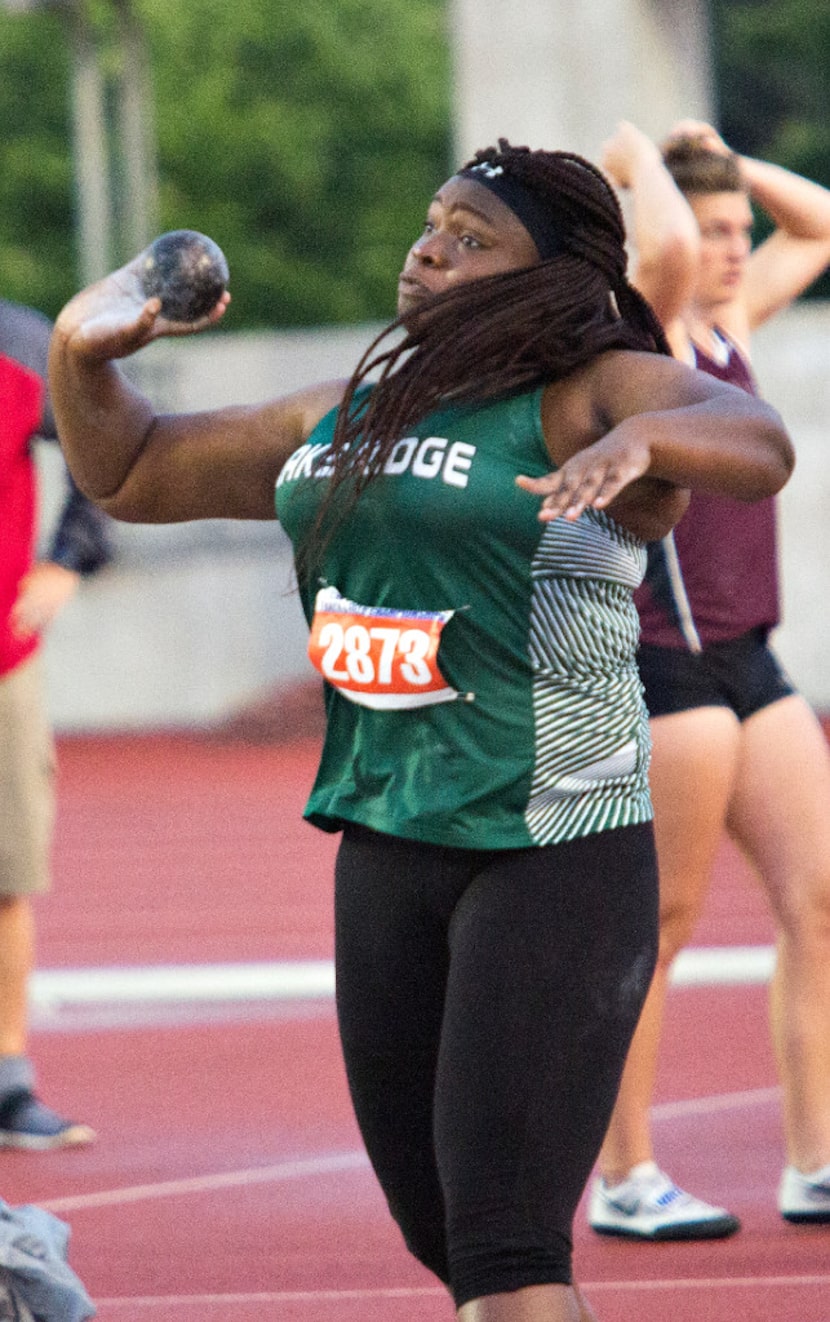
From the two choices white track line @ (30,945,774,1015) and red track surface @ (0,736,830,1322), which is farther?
white track line @ (30,945,774,1015)

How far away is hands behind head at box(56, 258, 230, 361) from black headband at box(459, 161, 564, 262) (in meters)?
0.44

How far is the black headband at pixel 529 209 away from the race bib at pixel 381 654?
0.58m

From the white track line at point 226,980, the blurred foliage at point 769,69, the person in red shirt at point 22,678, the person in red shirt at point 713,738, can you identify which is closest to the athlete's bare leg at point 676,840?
the person in red shirt at point 713,738

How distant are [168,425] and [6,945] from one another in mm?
2912

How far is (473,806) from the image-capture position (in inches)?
122

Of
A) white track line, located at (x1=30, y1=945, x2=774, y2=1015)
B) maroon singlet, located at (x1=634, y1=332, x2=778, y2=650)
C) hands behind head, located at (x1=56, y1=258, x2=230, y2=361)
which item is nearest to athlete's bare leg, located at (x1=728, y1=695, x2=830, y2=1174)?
maroon singlet, located at (x1=634, y1=332, x2=778, y2=650)

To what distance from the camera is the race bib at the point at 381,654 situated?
3090 mm

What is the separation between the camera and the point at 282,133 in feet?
126

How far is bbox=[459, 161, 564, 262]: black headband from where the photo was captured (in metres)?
3.28

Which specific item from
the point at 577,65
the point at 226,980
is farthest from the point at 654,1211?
the point at 577,65

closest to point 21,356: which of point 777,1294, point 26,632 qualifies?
point 26,632

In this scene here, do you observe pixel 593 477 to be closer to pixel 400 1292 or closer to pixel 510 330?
pixel 510 330

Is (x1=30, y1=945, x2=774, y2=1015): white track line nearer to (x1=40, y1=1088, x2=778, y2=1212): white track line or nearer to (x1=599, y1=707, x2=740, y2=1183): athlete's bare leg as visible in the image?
(x1=40, y1=1088, x2=778, y2=1212): white track line

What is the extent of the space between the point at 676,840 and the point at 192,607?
15.4m
